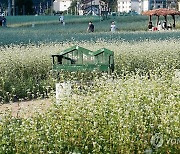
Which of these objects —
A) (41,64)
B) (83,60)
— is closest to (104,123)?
(83,60)

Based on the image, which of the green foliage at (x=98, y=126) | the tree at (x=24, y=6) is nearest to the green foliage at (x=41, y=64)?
the green foliage at (x=98, y=126)

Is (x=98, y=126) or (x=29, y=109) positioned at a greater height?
(x=29, y=109)

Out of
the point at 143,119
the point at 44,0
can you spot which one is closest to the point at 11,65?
the point at 143,119

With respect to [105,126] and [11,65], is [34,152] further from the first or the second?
[11,65]

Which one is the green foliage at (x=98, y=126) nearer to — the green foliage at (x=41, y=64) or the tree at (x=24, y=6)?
the green foliage at (x=41, y=64)

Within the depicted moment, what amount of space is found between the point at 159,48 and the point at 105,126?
990cm

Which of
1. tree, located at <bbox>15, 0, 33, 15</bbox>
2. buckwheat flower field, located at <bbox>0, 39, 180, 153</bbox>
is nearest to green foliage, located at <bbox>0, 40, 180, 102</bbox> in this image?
buckwheat flower field, located at <bbox>0, 39, 180, 153</bbox>

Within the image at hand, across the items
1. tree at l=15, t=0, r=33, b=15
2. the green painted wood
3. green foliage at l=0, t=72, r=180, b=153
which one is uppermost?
tree at l=15, t=0, r=33, b=15

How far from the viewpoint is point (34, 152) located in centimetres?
584

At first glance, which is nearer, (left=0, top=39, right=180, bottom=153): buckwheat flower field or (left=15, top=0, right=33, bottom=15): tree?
(left=0, top=39, right=180, bottom=153): buckwheat flower field

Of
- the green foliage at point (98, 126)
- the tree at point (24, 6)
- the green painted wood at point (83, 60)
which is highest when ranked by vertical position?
the tree at point (24, 6)

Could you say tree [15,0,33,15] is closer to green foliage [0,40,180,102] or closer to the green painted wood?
green foliage [0,40,180,102]

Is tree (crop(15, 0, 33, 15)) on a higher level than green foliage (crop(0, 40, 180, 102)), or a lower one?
higher

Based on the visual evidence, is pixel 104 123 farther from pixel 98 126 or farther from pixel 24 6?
pixel 24 6
